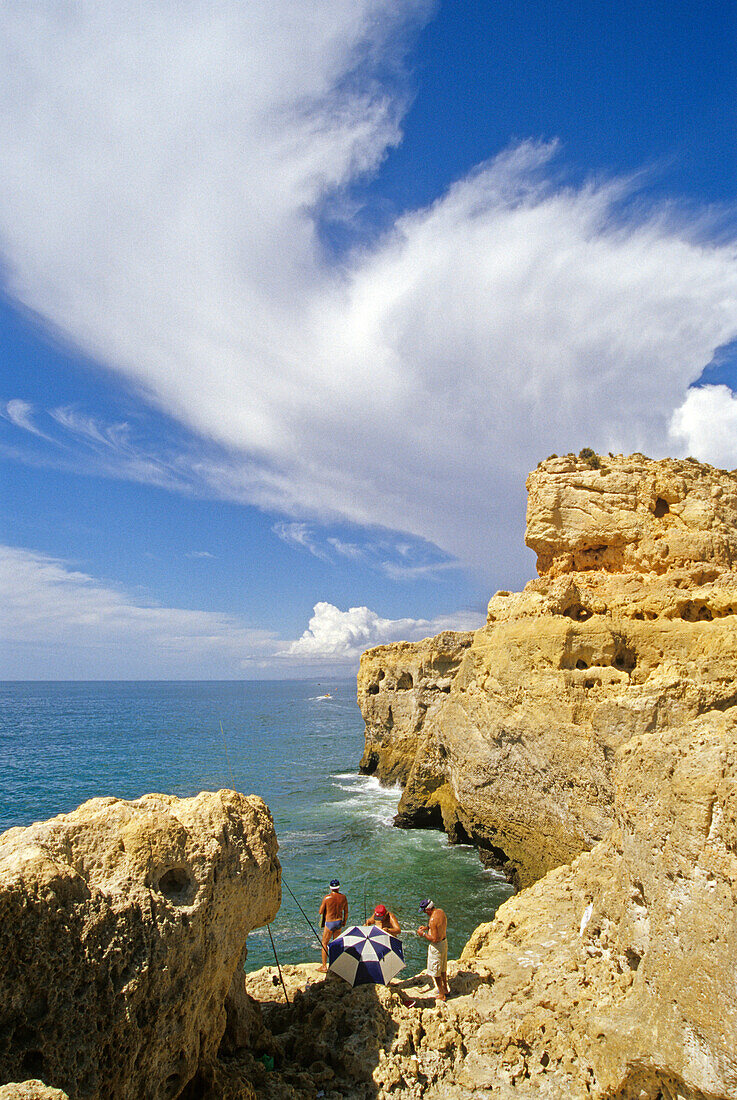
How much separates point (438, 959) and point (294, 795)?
30.2 metres

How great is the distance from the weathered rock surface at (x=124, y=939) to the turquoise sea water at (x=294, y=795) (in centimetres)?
672

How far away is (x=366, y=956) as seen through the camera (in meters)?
8.70

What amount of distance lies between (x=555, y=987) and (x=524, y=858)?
11867 mm

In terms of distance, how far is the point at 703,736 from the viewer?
270 inches

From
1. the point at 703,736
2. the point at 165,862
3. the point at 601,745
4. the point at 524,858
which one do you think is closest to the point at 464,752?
Result: the point at 524,858

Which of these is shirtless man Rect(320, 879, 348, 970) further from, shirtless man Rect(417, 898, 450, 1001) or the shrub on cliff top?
the shrub on cliff top

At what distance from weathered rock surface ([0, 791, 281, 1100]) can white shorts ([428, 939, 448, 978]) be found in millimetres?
3602

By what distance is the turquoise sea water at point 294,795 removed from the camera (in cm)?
1864

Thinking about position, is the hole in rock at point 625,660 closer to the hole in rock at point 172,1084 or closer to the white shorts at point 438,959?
the white shorts at point 438,959

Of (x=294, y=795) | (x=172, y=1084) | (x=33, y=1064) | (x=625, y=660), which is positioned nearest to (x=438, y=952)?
(x=172, y=1084)

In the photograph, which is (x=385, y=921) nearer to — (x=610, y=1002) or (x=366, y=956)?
(x=366, y=956)

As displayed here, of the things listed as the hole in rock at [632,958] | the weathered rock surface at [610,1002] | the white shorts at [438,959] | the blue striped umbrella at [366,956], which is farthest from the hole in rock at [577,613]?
the hole in rock at [632,958]

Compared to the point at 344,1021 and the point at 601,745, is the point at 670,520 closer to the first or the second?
the point at 601,745

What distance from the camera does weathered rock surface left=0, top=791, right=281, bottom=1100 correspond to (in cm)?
464
